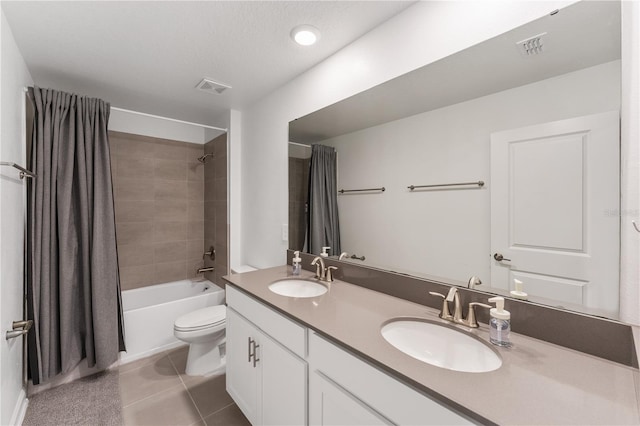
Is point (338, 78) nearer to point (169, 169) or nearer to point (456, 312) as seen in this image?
point (456, 312)

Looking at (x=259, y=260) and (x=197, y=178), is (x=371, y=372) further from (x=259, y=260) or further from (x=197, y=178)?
(x=197, y=178)

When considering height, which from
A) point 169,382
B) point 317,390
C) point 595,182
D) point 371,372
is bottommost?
point 169,382

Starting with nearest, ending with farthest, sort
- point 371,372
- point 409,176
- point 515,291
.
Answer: point 371,372 → point 515,291 → point 409,176

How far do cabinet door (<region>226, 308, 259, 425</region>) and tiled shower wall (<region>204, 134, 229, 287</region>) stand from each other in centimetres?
128

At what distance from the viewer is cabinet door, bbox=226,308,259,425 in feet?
4.64

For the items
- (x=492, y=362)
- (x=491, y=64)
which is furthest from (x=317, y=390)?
(x=491, y=64)

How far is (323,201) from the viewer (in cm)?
187

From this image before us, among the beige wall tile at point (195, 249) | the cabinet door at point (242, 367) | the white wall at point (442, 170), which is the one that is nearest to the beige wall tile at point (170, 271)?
the beige wall tile at point (195, 249)

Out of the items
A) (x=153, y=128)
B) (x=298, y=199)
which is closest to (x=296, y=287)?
(x=298, y=199)

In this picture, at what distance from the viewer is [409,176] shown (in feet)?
4.48

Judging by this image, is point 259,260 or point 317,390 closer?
point 317,390

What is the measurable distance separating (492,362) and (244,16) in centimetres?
193

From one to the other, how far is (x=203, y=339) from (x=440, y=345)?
1819 millimetres

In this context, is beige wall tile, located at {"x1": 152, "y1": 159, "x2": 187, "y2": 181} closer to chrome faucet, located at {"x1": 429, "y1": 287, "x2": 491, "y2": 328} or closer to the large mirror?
the large mirror
